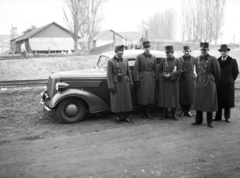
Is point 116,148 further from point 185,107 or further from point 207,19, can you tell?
point 207,19

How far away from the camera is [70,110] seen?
6605 mm

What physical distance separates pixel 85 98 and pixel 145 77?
1611 mm

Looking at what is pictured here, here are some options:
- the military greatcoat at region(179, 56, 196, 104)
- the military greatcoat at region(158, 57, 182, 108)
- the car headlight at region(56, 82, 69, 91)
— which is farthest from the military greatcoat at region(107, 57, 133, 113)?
the military greatcoat at region(179, 56, 196, 104)

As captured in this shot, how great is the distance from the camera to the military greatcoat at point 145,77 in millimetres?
6785

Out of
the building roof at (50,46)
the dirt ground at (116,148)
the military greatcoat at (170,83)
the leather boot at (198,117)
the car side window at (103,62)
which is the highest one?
the building roof at (50,46)

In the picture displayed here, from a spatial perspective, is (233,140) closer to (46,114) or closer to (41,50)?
(46,114)

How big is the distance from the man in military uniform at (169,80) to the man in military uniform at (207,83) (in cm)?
68

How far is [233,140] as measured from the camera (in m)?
5.26

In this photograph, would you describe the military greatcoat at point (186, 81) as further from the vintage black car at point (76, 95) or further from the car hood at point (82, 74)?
the car hood at point (82, 74)

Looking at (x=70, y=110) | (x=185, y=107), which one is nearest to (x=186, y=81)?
A: (x=185, y=107)

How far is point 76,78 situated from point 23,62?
15236mm

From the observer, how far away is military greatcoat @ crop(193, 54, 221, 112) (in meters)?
6.11

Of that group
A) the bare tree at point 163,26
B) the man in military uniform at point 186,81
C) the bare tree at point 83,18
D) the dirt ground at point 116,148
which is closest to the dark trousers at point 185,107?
the man in military uniform at point 186,81

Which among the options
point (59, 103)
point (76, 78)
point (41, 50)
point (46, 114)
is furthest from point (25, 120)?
point (41, 50)
